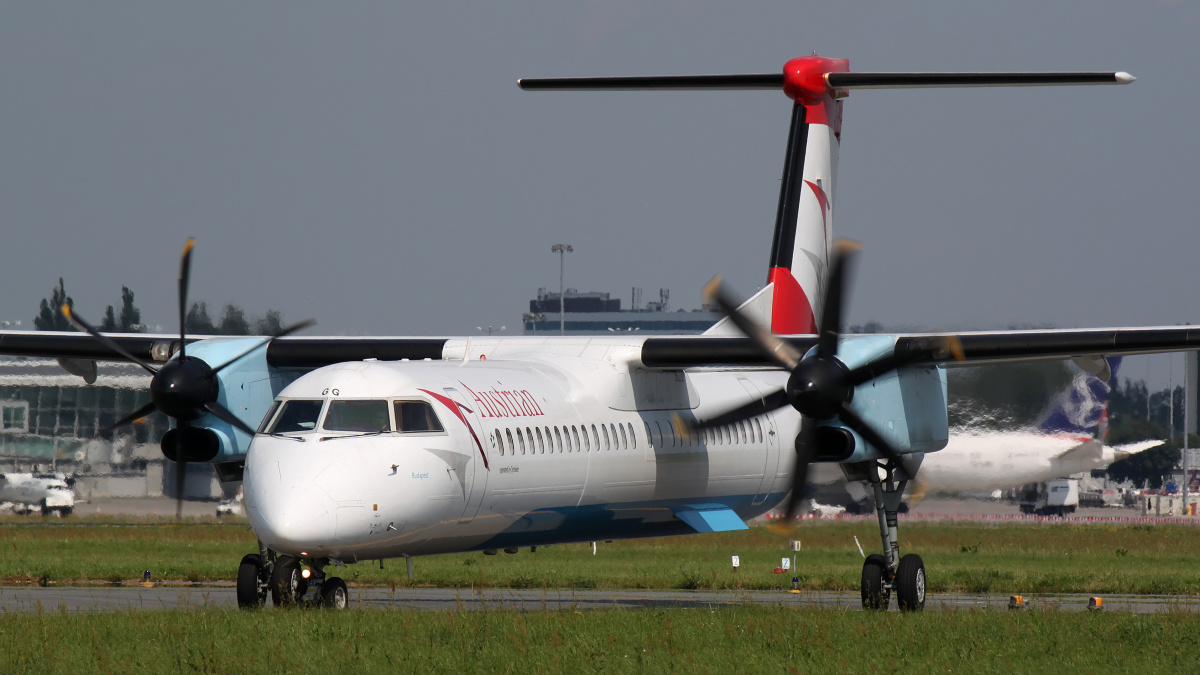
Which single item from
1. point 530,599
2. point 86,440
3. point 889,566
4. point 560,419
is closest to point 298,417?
point 560,419

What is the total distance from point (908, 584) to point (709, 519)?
2.82m

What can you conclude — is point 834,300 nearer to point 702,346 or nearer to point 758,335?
point 758,335

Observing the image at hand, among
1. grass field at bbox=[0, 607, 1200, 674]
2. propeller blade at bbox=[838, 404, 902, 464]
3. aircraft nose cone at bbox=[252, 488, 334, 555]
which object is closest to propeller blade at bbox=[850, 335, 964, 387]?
propeller blade at bbox=[838, 404, 902, 464]

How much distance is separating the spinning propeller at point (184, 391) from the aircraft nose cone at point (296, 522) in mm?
4491

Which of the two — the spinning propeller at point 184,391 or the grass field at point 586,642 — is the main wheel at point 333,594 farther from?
the spinning propeller at point 184,391

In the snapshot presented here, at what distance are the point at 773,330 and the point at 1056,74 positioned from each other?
18.4 feet

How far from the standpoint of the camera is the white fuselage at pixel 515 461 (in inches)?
544

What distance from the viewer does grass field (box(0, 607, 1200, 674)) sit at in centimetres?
1220

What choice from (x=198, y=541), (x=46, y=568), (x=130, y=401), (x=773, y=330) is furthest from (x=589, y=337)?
(x=130, y=401)

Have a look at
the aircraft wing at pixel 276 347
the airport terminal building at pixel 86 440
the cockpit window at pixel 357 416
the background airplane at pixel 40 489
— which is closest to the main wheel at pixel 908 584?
the aircraft wing at pixel 276 347

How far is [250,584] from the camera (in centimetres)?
1655

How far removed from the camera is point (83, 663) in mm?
12336

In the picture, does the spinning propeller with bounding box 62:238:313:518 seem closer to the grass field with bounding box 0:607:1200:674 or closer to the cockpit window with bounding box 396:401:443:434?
the grass field with bounding box 0:607:1200:674

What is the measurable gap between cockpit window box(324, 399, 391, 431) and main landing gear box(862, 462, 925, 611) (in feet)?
23.5
